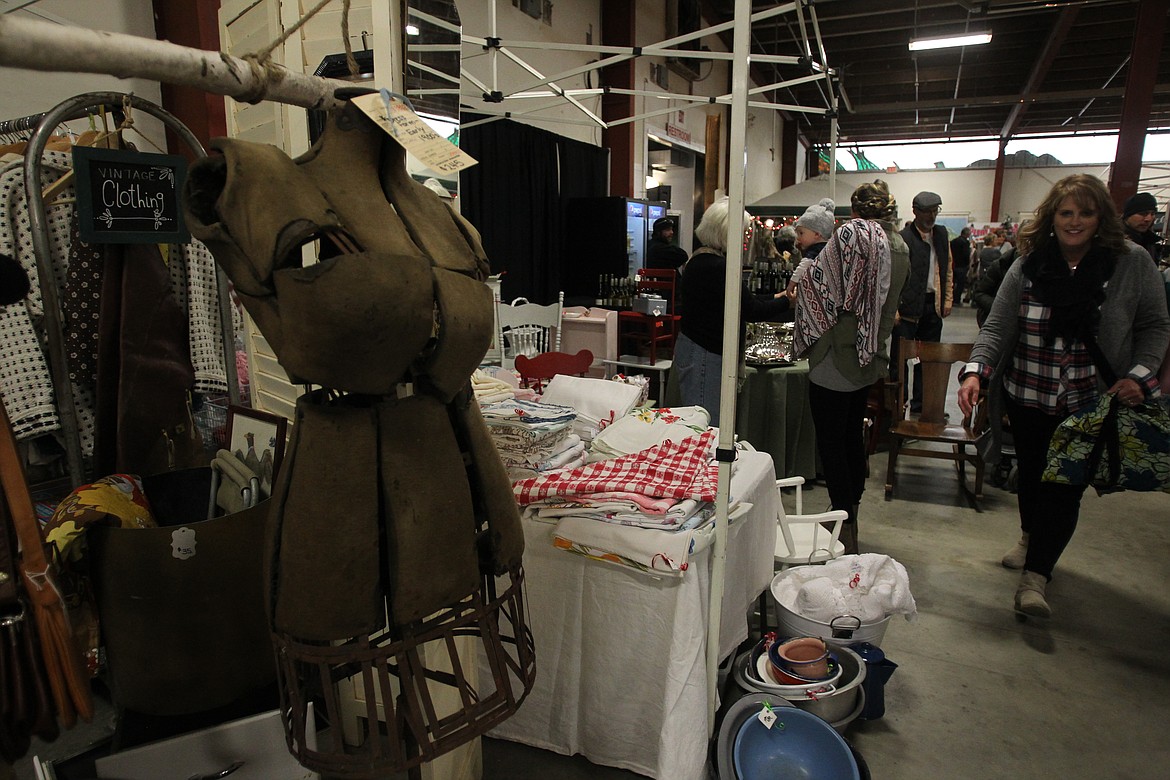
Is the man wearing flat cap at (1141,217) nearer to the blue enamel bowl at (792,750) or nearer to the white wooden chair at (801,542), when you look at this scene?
the white wooden chair at (801,542)

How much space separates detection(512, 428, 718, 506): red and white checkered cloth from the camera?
63.8 inches

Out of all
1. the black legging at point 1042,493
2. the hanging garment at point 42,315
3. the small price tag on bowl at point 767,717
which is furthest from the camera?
the black legging at point 1042,493

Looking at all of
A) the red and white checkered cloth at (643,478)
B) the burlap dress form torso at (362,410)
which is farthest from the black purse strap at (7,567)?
the red and white checkered cloth at (643,478)

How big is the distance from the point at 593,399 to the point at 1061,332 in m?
1.66

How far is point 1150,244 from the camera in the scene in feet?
13.9

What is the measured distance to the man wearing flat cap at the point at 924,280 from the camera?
438 centimetres

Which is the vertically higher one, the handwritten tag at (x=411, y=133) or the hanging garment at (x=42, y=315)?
the handwritten tag at (x=411, y=133)

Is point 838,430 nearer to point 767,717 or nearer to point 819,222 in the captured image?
point 819,222

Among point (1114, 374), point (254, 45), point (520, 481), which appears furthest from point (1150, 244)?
point (254, 45)

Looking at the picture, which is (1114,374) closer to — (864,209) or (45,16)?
(864,209)

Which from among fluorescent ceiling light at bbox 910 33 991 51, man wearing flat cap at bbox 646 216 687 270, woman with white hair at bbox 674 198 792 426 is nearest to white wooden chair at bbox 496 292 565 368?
woman with white hair at bbox 674 198 792 426

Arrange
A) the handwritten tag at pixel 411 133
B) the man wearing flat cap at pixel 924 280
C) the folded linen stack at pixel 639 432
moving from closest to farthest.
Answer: the handwritten tag at pixel 411 133, the folded linen stack at pixel 639 432, the man wearing flat cap at pixel 924 280

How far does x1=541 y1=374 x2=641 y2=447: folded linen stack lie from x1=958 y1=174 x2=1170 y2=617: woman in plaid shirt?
1.30 meters

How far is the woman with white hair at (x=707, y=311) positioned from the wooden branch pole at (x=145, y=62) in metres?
2.14
